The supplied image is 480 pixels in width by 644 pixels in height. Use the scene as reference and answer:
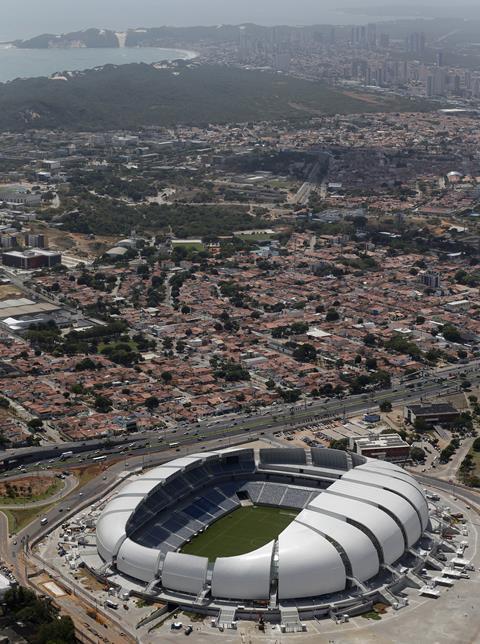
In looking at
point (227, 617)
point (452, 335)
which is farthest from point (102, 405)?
point (452, 335)

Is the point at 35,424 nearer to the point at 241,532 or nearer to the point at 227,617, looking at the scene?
the point at 241,532

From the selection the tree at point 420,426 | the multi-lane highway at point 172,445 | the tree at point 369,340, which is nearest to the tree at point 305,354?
the tree at point 369,340

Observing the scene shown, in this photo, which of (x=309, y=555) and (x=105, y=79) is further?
(x=105, y=79)

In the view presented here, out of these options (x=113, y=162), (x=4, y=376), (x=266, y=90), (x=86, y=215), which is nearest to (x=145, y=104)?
(x=266, y=90)

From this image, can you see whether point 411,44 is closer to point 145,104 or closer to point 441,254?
point 145,104

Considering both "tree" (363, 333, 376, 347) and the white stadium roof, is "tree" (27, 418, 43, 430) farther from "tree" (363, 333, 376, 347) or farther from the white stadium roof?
"tree" (363, 333, 376, 347)

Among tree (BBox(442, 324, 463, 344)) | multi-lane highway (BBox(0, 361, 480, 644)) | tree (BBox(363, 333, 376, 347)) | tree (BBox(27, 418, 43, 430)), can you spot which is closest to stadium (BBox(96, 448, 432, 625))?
multi-lane highway (BBox(0, 361, 480, 644))
